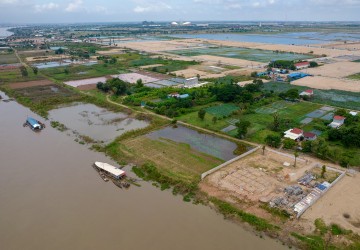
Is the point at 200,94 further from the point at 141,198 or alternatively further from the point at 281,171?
the point at 141,198

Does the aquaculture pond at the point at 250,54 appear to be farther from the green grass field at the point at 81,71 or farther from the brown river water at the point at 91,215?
the brown river water at the point at 91,215

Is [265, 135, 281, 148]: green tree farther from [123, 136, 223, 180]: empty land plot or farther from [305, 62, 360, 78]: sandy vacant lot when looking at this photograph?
[305, 62, 360, 78]: sandy vacant lot

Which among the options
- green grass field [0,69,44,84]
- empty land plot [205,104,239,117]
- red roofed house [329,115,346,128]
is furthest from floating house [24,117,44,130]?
red roofed house [329,115,346,128]

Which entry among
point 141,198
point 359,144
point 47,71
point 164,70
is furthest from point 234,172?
point 47,71

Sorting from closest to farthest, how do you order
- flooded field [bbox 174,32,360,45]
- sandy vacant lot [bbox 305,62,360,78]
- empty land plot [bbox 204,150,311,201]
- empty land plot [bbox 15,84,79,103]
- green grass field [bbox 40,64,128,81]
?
empty land plot [bbox 204,150,311,201] < empty land plot [bbox 15,84,79,103] < sandy vacant lot [bbox 305,62,360,78] < green grass field [bbox 40,64,128,81] < flooded field [bbox 174,32,360,45]

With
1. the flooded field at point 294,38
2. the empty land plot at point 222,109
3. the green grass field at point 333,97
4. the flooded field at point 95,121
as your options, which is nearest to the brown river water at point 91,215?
the flooded field at point 95,121

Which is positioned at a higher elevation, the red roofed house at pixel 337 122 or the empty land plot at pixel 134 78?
the empty land plot at pixel 134 78
